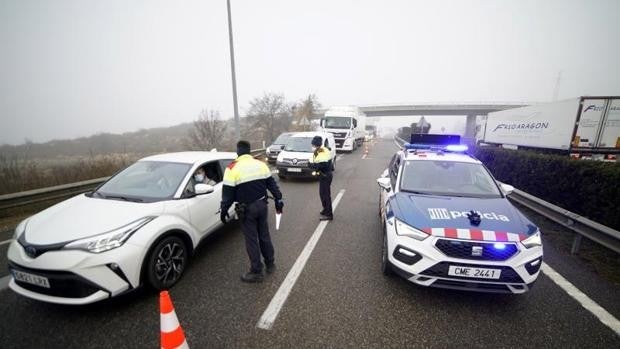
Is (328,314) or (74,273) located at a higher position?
(74,273)

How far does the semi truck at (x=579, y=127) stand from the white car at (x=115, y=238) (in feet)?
45.8

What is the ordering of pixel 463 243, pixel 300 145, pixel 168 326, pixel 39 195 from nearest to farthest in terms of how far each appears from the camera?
pixel 168 326, pixel 463 243, pixel 39 195, pixel 300 145

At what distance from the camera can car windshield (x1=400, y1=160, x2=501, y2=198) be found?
3725 mm

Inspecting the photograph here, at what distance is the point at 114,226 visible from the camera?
2.68m

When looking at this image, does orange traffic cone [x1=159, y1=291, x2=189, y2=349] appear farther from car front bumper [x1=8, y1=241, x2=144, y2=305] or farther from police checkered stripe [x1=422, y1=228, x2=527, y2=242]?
police checkered stripe [x1=422, y1=228, x2=527, y2=242]

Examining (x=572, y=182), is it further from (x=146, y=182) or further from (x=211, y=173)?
(x=146, y=182)

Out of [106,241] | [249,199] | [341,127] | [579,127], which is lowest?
[106,241]

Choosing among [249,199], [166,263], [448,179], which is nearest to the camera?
[166,263]

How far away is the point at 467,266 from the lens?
2.60m

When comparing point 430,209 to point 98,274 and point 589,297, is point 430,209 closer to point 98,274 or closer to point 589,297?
point 589,297

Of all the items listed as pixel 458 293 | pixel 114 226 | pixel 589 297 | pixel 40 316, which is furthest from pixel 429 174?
pixel 40 316

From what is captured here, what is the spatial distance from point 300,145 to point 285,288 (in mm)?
7473

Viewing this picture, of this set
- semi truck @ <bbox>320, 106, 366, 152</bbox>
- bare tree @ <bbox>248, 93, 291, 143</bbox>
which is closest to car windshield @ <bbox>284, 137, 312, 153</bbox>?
semi truck @ <bbox>320, 106, 366, 152</bbox>

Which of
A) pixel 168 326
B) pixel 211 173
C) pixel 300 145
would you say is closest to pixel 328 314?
pixel 168 326
